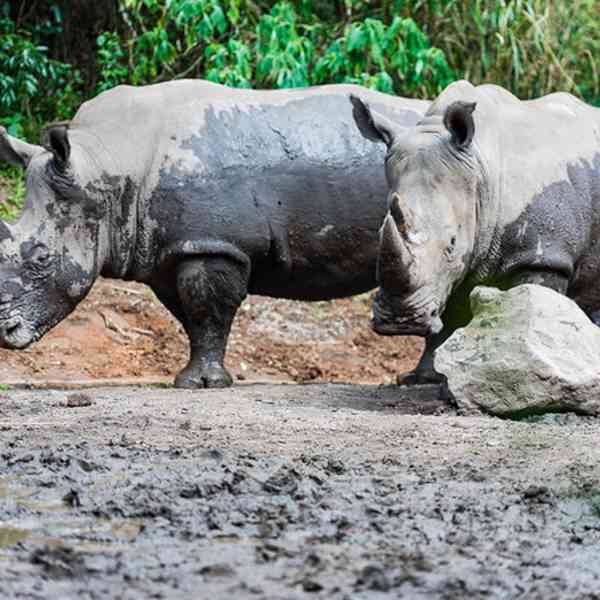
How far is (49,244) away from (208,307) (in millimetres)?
944

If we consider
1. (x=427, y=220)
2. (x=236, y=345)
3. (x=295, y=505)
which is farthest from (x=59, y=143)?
(x=295, y=505)

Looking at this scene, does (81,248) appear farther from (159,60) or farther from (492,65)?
(492,65)

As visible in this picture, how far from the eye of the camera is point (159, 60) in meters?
12.3

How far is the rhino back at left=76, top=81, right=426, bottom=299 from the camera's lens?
7992 millimetres

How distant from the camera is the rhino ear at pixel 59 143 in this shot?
775 centimetres

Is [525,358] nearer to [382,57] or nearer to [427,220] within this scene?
[427,220]

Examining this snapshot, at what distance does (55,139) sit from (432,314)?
8.14 feet

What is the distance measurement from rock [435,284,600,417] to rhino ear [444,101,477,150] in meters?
0.77

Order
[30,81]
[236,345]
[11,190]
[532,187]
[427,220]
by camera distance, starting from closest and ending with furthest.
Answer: [427,220], [532,187], [236,345], [11,190], [30,81]

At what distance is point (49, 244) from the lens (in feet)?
25.7

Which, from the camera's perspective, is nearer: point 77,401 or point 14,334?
point 77,401

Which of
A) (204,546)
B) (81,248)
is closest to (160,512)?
(204,546)

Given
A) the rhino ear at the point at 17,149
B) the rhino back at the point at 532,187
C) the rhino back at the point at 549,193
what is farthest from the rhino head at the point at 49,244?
the rhino back at the point at 549,193

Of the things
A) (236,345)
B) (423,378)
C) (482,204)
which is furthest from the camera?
(236,345)
